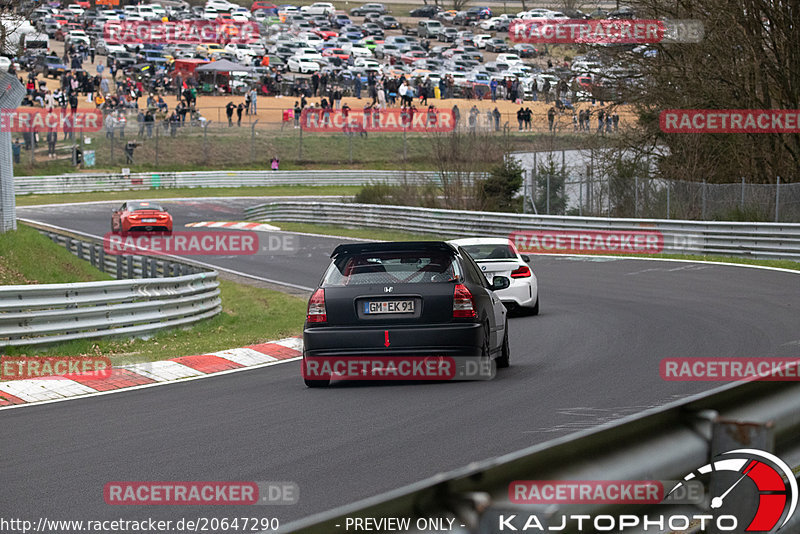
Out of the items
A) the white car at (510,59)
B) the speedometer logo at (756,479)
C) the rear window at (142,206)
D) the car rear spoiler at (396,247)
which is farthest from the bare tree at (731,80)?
the white car at (510,59)

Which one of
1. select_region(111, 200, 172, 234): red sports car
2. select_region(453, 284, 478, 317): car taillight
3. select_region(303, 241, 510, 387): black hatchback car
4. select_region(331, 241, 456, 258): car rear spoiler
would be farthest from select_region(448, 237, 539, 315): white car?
select_region(111, 200, 172, 234): red sports car

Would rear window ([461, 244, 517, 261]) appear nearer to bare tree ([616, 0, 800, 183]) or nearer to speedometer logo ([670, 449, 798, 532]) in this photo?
speedometer logo ([670, 449, 798, 532])

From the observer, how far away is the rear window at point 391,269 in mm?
10484

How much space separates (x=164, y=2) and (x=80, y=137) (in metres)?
52.9

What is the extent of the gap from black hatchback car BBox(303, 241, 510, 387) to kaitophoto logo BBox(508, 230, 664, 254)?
20487 mm

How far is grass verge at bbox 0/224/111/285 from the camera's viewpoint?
19.7 m

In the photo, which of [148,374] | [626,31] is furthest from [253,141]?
[148,374]

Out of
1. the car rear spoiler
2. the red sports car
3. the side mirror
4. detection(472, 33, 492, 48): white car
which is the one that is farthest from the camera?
detection(472, 33, 492, 48): white car

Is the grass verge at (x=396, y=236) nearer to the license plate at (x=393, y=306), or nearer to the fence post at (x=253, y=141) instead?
the license plate at (x=393, y=306)

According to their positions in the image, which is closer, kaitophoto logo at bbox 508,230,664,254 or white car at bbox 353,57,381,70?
kaitophoto logo at bbox 508,230,664,254

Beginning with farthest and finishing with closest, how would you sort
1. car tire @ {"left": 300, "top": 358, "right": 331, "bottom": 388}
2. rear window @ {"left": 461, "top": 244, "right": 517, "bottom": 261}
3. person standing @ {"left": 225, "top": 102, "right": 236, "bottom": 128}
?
1. person standing @ {"left": 225, "top": 102, "right": 236, "bottom": 128}
2. rear window @ {"left": 461, "top": 244, "right": 517, "bottom": 261}
3. car tire @ {"left": 300, "top": 358, "right": 331, "bottom": 388}

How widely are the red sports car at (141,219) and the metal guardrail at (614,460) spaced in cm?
3233

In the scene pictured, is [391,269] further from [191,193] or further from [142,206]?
[191,193]

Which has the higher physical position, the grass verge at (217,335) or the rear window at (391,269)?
the rear window at (391,269)
